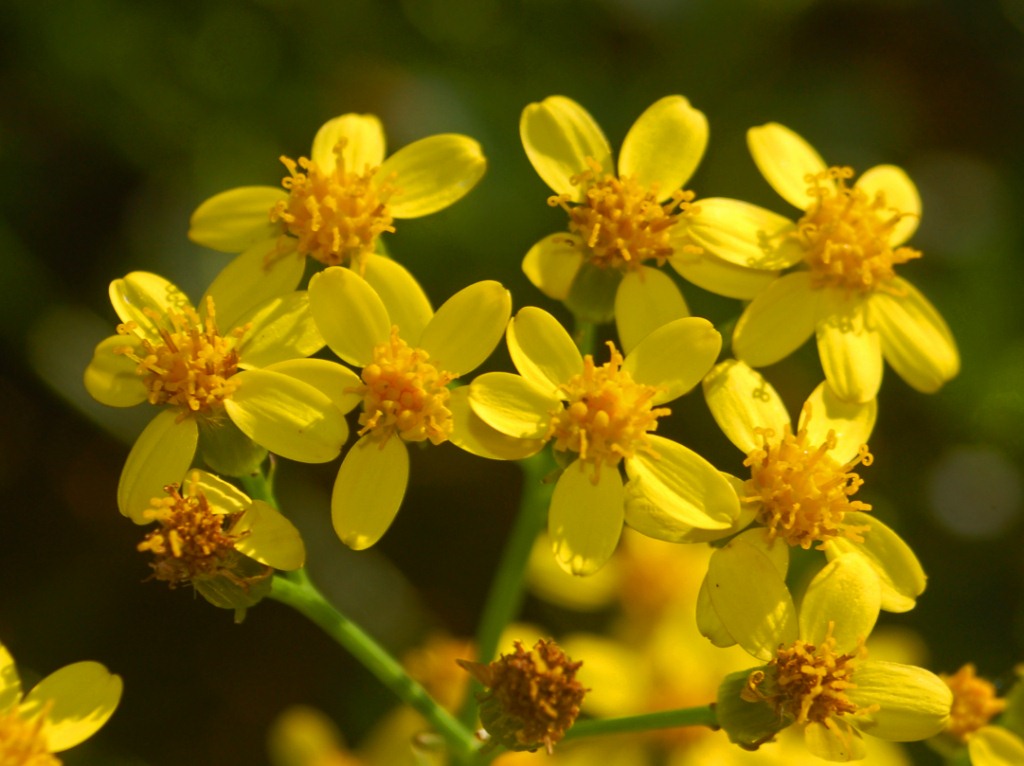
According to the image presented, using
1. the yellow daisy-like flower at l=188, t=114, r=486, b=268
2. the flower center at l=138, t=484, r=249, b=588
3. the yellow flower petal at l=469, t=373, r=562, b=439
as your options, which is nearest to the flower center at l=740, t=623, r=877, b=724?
the yellow flower petal at l=469, t=373, r=562, b=439

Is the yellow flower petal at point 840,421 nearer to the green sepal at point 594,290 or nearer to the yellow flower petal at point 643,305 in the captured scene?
the yellow flower petal at point 643,305

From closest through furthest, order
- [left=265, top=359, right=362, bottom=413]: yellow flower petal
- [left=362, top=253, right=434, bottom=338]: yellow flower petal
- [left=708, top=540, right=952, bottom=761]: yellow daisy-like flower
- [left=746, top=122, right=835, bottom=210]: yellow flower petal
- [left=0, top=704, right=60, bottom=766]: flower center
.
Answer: [left=0, top=704, right=60, bottom=766]: flower center < [left=708, top=540, right=952, bottom=761]: yellow daisy-like flower < [left=265, top=359, right=362, bottom=413]: yellow flower petal < [left=362, top=253, right=434, bottom=338]: yellow flower petal < [left=746, top=122, right=835, bottom=210]: yellow flower petal

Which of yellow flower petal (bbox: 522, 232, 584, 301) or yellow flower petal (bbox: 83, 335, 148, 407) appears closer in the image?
yellow flower petal (bbox: 83, 335, 148, 407)

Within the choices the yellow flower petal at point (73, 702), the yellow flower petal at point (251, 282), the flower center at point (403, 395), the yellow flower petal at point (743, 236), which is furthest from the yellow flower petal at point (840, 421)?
Answer: the yellow flower petal at point (73, 702)

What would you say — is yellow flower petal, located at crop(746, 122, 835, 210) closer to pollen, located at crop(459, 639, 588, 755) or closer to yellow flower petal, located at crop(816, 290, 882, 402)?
yellow flower petal, located at crop(816, 290, 882, 402)

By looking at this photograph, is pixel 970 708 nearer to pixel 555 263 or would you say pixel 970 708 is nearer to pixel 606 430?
pixel 606 430

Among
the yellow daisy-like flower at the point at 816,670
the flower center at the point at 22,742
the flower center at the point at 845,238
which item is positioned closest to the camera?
the flower center at the point at 22,742

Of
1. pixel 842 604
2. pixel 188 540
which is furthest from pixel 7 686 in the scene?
pixel 842 604
